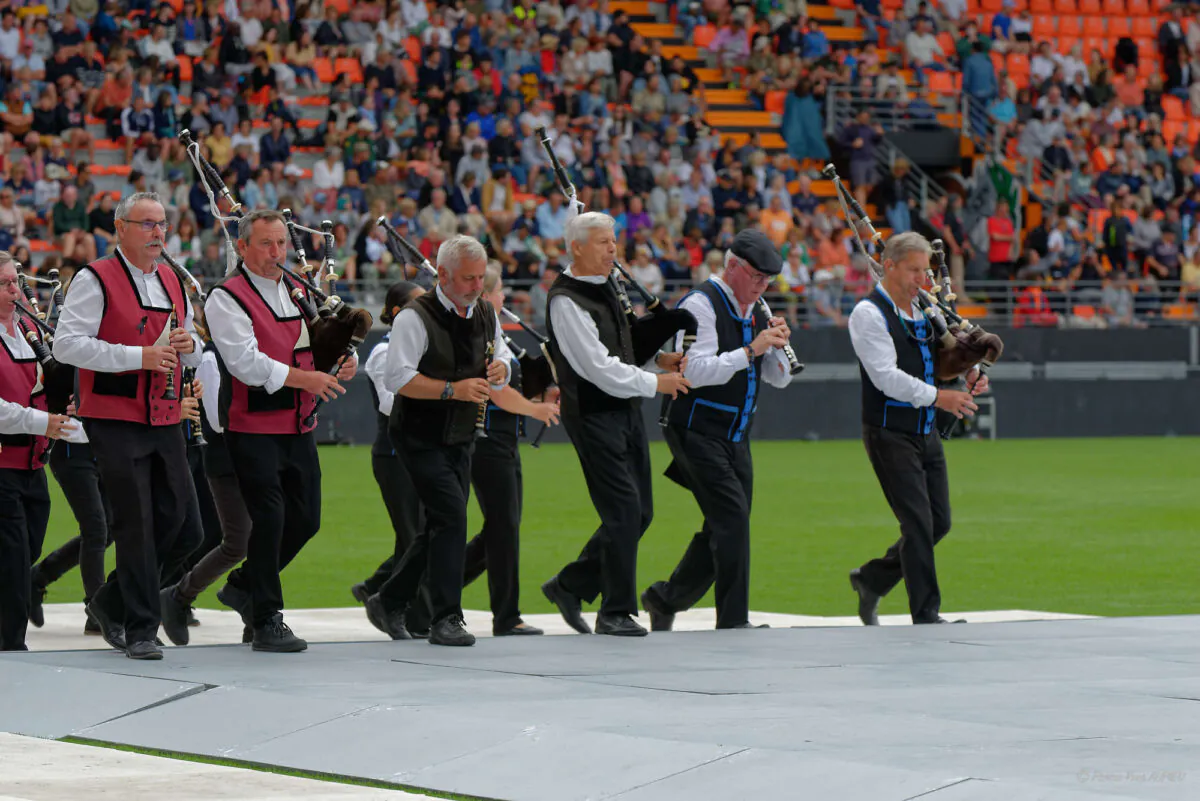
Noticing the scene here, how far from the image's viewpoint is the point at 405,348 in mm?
9891

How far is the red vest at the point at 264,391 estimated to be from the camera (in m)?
9.61

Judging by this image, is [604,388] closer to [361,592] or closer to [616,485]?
[616,485]

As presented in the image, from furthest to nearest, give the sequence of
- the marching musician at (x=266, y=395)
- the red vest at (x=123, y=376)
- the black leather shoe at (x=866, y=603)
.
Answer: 1. the black leather shoe at (x=866, y=603)
2. the marching musician at (x=266, y=395)
3. the red vest at (x=123, y=376)

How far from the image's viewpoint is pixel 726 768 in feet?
21.7

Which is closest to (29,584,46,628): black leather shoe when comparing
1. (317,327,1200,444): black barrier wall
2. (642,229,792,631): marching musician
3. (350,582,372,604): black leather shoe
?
(350,582,372,604): black leather shoe

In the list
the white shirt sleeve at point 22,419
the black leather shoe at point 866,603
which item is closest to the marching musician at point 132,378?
the white shirt sleeve at point 22,419

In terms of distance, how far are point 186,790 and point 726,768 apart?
65.8 inches

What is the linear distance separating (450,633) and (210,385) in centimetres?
258

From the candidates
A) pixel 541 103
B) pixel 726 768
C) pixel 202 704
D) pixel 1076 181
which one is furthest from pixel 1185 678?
pixel 1076 181

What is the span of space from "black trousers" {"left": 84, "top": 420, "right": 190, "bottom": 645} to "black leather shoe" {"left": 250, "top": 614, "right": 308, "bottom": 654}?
461mm

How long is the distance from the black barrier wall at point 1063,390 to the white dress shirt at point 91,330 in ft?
67.4

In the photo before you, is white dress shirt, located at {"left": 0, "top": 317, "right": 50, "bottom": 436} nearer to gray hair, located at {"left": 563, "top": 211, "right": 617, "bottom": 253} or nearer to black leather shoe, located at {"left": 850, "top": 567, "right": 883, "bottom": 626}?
gray hair, located at {"left": 563, "top": 211, "right": 617, "bottom": 253}

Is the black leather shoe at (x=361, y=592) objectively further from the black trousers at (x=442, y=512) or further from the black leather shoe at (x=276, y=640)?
the black leather shoe at (x=276, y=640)

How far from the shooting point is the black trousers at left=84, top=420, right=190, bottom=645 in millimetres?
9359
